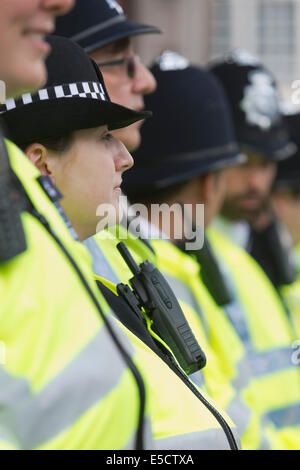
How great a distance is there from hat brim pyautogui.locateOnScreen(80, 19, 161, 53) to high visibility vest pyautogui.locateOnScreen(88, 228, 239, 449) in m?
0.90

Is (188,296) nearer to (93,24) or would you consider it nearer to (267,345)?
(93,24)

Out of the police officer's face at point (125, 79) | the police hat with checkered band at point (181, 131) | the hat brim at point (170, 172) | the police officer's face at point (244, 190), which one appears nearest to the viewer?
the police officer's face at point (125, 79)

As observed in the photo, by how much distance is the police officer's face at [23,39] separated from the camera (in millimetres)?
1099

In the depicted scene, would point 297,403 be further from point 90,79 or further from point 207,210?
point 90,79

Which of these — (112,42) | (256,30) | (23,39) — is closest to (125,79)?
(112,42)

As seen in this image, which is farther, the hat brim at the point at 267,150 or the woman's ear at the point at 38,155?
the hat brim at the point at 267,150

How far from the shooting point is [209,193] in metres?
2.99

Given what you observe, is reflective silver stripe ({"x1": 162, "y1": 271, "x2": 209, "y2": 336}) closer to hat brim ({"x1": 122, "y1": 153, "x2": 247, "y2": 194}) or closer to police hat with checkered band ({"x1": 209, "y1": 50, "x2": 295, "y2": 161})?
hat brim ({"x1": 122, "y1": 153, "x2": 247, "y2": 194})

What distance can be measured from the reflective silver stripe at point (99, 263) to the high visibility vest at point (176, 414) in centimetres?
20

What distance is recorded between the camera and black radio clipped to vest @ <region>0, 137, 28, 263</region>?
0.93 m

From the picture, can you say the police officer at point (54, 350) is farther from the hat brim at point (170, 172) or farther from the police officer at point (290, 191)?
the police officer at point (290, 191)

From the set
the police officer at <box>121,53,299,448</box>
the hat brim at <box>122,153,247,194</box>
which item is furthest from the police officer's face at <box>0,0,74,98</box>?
the hat brim at <box>122,153,247,194</box>

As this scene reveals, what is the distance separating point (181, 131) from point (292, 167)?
76.2 inches

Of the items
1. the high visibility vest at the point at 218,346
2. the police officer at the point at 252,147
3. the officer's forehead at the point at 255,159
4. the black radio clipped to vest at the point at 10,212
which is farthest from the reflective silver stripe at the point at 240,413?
the officer's forehead at the point at 255,159
